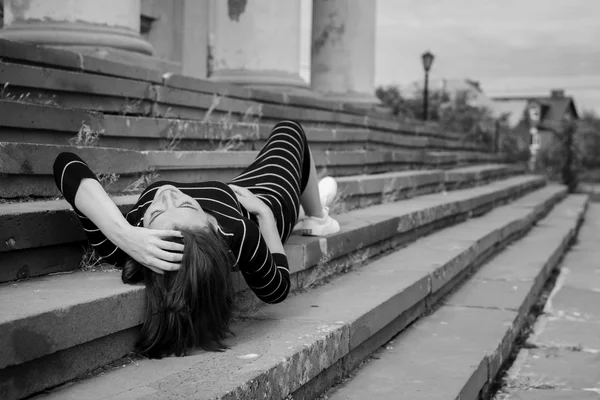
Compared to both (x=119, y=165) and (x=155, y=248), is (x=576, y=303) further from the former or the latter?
(x=155, y=248)

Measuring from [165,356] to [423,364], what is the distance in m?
1.32

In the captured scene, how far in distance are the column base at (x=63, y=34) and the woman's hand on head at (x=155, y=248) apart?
322cm

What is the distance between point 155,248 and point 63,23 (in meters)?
3.50

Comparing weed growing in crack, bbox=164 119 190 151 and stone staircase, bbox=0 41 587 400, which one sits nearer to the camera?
stone staircase, bbox=0 41 587 400

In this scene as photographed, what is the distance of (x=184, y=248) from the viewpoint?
276 centimetres

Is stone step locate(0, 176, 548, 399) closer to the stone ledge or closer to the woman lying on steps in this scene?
the woman lying on steps

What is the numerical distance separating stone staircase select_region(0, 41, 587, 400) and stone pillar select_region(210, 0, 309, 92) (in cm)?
52

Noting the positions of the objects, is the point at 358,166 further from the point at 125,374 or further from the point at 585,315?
the point at 125,374

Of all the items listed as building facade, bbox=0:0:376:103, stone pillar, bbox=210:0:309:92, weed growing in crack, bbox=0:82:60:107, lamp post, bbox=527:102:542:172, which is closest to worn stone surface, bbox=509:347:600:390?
weed growing in crack, bbox=0:82:60:107

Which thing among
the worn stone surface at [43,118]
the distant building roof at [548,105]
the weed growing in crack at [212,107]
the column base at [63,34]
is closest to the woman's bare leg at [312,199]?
the worn stone surface at [43,118]

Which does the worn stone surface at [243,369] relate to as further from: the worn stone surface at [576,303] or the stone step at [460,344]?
the worn stone surface at [576,303]

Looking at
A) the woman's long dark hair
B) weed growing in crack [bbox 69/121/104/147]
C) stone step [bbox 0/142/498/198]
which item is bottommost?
the woman's long dark hair

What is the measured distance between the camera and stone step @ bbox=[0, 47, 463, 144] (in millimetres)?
4523

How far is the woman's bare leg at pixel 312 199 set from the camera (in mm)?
4527
